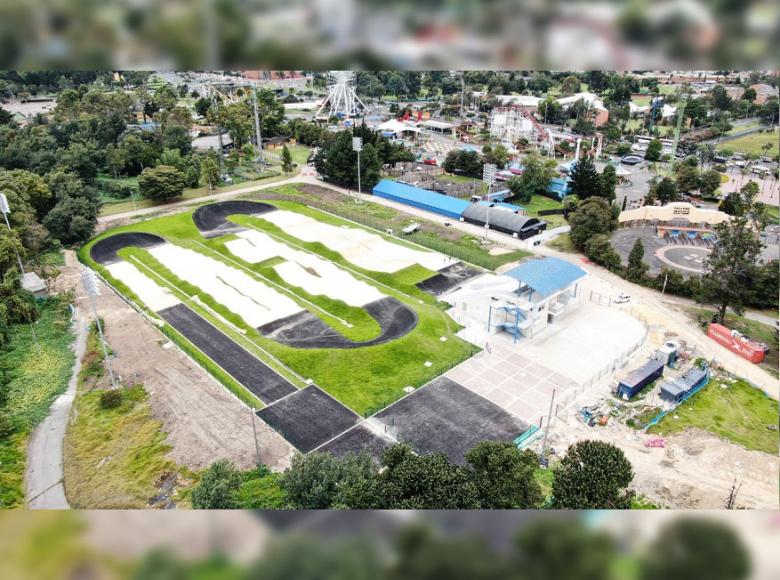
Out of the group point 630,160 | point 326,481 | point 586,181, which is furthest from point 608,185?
point 326,481

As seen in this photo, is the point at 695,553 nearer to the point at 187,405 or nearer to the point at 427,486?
the point at 427,486

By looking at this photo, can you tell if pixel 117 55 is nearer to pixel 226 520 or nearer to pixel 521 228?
pixel 226 520

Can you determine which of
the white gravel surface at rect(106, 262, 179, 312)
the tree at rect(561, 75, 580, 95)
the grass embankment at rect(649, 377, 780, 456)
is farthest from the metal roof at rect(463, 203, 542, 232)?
the tree at rect(561, 75, 580, 95)

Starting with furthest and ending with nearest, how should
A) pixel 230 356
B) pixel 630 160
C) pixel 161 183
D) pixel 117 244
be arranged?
pixel 630 160
pixel 161 183
pixel 117 244
pixel 230 356

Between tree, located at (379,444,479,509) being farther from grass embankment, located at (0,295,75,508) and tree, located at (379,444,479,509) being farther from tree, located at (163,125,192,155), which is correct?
tree, located at (163,125,192,155)

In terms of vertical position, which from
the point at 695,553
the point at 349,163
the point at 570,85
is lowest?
the point at 349,163

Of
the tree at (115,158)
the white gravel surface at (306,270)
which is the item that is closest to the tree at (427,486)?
the white gravel surface at (306,270)
